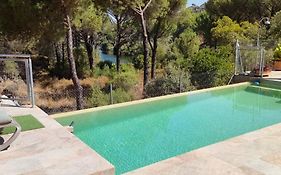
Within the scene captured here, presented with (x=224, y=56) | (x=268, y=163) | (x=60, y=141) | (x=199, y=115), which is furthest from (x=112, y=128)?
(x=224, y=56)

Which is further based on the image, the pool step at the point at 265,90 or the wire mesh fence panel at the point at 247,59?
the wire mesh fence panel at the point at 247,59

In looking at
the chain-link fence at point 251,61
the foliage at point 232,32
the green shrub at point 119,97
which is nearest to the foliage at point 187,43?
the foliage at point 232,32

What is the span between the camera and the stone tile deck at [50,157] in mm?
3643

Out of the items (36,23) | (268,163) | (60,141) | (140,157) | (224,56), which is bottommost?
(140,157)

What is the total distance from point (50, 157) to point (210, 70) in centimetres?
876

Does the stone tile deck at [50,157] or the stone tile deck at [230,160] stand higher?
the stone tile deck at [50,157]

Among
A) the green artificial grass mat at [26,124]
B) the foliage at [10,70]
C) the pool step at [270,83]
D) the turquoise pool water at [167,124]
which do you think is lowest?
the turquoise pool water at [167,124]

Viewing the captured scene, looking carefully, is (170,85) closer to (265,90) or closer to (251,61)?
(265,90)

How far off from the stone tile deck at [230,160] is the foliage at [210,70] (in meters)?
6.32

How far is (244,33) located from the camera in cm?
1888

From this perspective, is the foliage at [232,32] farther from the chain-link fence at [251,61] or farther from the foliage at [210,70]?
the foliage at [210,70]

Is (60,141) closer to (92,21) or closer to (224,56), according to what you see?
(224,56)

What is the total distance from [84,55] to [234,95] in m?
13.3

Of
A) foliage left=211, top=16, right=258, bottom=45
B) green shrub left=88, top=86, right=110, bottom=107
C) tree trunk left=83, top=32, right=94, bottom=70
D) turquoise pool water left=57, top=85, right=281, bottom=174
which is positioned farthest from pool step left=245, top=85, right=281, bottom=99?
tree trunk left=83, top=32, right=94, bottom=70
